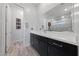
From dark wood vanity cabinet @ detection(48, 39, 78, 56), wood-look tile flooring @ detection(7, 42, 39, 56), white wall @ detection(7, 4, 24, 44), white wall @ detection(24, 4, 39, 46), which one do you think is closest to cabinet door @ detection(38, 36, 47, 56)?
wood-look tile flooring @ detection(7, 42, 39, 56)

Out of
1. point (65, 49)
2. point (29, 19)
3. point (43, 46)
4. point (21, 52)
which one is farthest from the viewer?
point (29, 19)

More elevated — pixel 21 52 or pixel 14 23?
pixel 14 23

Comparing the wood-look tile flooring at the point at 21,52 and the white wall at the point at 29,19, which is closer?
the wood-look tile flooring at the point at 21,52

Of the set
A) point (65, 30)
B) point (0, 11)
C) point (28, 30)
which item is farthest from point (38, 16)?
point (65, 30)

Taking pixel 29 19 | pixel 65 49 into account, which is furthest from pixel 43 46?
pixel 29 19

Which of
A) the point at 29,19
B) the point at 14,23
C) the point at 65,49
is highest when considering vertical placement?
the point at 29,19

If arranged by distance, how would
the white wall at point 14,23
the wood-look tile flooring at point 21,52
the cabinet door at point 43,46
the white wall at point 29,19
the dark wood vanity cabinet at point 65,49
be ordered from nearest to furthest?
1. the dark wood vanity cabinet at point 65,49
2. the cabinet door at point 43,46
3. the wood-look tile flooring at point 21,52
4. the white wall at point 29,19
5. the white wall at point 14,23

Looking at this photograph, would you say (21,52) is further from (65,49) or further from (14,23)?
(14,23)

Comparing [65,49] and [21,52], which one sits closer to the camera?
[65,49]

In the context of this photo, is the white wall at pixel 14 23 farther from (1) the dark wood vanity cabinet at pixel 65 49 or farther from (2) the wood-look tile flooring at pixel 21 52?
(1) the dark wood vanity cabinet at pixel 65 49

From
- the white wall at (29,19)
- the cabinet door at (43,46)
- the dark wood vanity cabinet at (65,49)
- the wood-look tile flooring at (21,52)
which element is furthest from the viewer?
the white wall at (29,19)

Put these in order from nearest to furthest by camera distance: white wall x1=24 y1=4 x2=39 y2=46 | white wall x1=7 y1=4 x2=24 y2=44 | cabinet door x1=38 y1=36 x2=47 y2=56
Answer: cabinet door x1=38 y1=36 x2=47 y2=56 → white wall x1=24 y1=4 x2=39 y2=46 → white wall x1=7 y1=4 x2=24 y2=44

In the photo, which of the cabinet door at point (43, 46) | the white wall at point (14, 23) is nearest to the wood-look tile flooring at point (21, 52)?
the cabinet door at point (43, 46)

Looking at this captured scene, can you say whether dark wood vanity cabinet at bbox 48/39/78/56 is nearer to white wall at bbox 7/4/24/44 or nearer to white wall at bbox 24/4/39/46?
white wall at bbox 24/4/39/46
